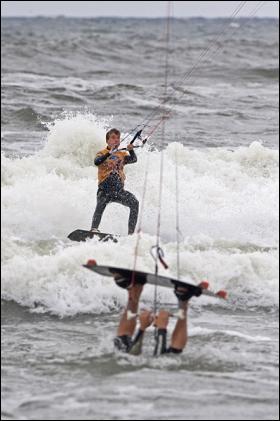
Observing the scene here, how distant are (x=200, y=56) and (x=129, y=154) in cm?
4328

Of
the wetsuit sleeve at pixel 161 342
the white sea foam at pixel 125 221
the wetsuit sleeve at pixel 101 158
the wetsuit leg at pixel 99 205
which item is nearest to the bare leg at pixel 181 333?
the wetsuit sleeve at pixel 161 342

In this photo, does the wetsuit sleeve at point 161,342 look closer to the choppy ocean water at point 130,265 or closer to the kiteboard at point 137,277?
the choppy ocean water at point 130,265

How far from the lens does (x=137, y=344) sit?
826 centimetres

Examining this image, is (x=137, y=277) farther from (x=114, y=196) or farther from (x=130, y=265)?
Result: (x=114, y=196)

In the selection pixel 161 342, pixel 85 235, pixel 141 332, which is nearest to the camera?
pixel 141 332

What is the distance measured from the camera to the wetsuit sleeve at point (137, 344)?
322 inches

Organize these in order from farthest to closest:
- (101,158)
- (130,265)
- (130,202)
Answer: (130,202) < (101,158) < (130,265)

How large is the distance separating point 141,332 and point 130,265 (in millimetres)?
2919

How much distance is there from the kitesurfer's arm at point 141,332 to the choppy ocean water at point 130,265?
9 cm

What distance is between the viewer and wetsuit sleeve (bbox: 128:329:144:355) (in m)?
8.18

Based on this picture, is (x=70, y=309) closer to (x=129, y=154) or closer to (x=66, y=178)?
(x=129, y=154)

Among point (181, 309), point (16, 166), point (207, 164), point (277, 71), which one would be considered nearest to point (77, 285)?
point (181, 309)

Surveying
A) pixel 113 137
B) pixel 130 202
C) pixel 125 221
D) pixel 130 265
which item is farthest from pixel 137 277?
pixel 125 221

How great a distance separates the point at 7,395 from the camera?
7680 millimetres
